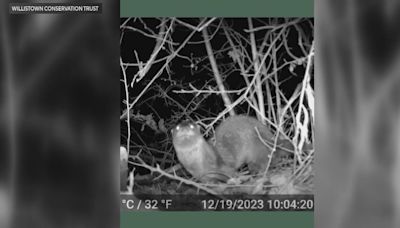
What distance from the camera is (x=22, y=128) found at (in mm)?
3947

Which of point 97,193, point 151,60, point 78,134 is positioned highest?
point 151,60

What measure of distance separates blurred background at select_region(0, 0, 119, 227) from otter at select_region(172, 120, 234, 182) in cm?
36

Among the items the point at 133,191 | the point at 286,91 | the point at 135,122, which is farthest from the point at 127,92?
the point at 286,91

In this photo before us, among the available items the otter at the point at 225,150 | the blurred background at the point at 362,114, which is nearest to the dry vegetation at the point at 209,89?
the otter at the point at 225,150

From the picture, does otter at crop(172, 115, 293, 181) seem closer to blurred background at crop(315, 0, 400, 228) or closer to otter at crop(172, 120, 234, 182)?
otter at crop(172, 120, 234, 182)

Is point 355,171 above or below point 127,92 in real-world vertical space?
below

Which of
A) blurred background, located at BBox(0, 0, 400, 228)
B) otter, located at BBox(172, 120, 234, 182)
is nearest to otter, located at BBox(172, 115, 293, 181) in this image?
otter, located at BBox(172, 120, 234, 182)

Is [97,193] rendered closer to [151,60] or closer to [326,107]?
[151,60]

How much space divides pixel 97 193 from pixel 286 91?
3.66 ft

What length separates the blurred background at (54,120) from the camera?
3.94 m

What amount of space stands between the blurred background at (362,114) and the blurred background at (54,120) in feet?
3.73

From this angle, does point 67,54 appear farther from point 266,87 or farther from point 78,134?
point 266,87

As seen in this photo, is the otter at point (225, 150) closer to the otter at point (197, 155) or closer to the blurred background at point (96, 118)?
the otter at point (197, 155)

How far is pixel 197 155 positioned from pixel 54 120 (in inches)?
29.8
